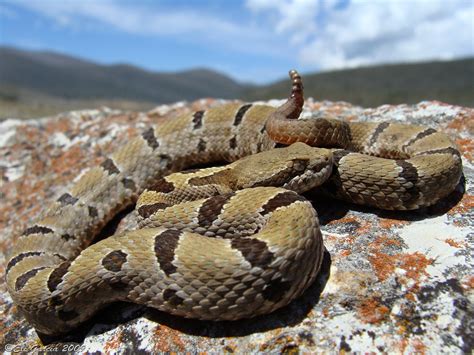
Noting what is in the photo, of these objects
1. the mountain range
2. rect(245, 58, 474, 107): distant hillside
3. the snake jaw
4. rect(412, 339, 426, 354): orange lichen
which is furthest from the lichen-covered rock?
rect(245, 58, 474, 107): distant hillside

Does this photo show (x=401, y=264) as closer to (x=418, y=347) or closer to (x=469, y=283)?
(x=469, y=283)

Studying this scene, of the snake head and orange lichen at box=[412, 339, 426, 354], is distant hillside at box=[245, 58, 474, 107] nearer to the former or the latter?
the snake head

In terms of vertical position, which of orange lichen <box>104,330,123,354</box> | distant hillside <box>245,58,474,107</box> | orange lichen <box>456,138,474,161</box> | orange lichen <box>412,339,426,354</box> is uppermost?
orange lichen <box>456,138,474,161</box>

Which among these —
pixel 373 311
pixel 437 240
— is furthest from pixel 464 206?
pixel 373 311

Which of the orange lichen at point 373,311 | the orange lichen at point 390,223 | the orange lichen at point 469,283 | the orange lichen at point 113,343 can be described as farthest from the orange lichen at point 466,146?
the orange lichen at point 113,343

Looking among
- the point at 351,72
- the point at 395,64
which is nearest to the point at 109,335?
the point at 351,72

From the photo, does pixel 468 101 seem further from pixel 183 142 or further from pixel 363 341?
pixel 363 341

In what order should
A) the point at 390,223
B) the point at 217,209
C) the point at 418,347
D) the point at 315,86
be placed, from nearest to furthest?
1. the point at 418,347
2. the point at 217,209
3. the point at 390,223
4. the point at 315,86
